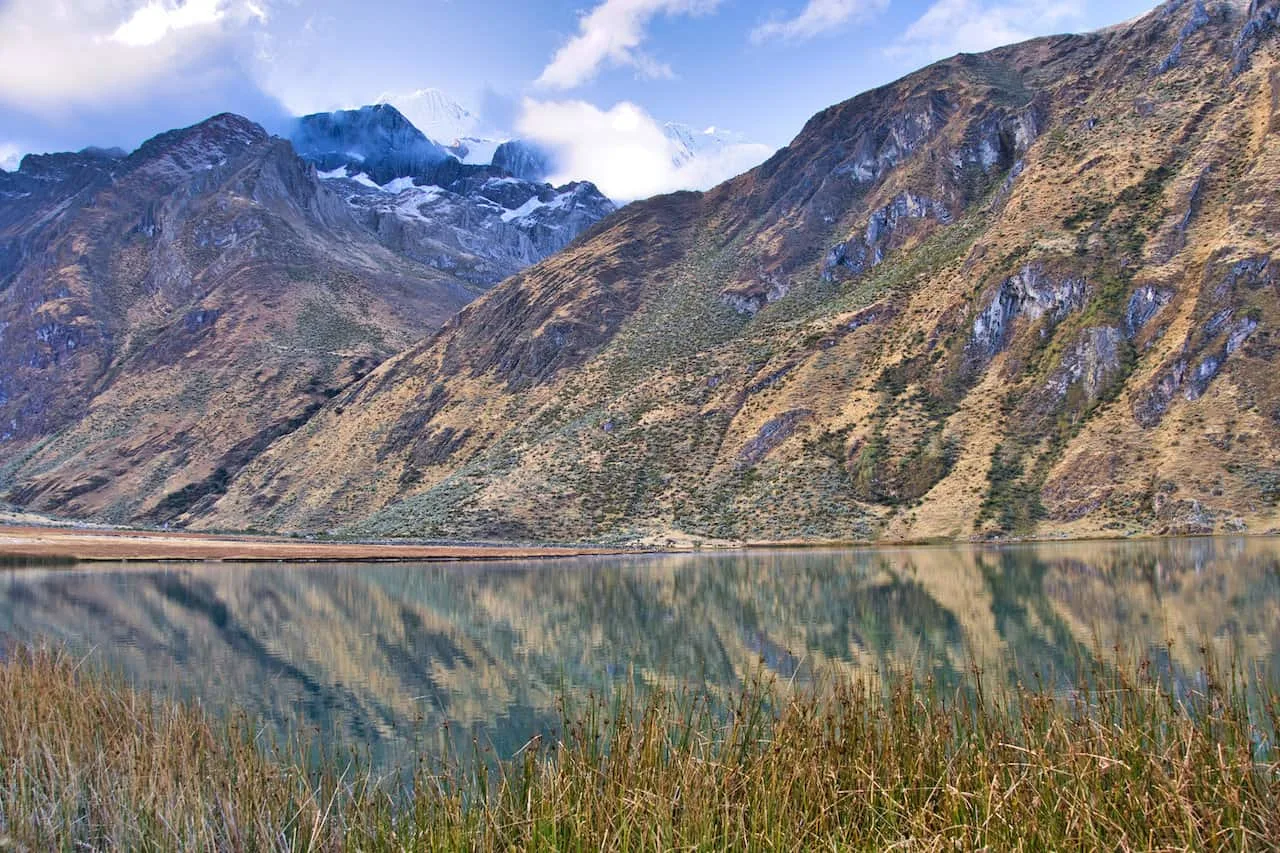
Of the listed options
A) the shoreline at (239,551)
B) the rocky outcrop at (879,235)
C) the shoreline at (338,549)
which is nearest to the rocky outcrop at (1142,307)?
the shoreline at (338,549)

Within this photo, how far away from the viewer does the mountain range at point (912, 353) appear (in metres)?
97.3

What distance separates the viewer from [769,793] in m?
10.7

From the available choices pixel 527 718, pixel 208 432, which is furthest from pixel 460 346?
pixel 527 718

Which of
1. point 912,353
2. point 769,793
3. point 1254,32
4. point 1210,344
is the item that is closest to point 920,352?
point 912,353

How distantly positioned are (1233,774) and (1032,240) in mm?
120743

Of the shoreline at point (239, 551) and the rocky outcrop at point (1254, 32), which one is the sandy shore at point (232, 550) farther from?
the rocky outcrop at point (1254, 32)

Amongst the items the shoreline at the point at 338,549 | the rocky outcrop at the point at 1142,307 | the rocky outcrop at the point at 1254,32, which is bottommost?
the shoreline at the point at 338,549

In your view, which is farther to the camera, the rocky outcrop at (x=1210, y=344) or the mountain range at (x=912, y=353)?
the mountain range at (x=912, y=353)

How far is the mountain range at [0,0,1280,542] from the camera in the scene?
3831 inches

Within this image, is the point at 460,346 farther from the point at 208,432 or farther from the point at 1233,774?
the point at 1233,774

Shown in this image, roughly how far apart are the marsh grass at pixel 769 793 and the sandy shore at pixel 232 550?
81311mm

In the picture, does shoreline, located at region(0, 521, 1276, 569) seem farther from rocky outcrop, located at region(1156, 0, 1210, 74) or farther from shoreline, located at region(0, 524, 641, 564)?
rocky outcrop, located at region(1156, 0, 1210, 74)

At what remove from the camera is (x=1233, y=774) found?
1029 cm

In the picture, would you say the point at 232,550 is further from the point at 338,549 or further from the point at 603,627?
the point at 603,627
